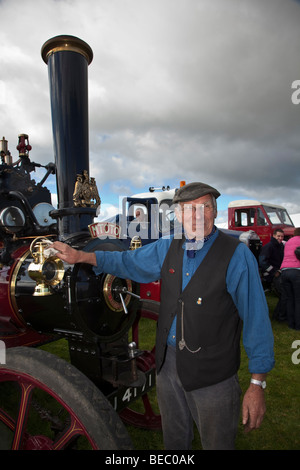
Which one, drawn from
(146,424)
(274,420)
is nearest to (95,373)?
(146,424)

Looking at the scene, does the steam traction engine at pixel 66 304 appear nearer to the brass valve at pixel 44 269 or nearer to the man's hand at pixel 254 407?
the brass valve at pixel 44 269

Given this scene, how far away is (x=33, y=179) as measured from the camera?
9.77 ft

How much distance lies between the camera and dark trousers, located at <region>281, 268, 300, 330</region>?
203 inches

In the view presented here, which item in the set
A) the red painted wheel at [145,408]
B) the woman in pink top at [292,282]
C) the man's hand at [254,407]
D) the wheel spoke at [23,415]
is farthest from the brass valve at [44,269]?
the woman in pink top at [292,282]

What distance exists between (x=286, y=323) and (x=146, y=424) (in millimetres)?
3732

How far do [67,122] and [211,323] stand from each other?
170 cm

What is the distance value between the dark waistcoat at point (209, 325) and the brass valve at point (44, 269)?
0.75m

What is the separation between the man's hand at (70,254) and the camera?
174cm

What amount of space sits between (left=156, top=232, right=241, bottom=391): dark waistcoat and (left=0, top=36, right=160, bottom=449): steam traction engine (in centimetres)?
42

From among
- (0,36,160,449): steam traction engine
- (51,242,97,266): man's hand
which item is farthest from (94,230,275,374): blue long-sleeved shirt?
(0,36,160,449): steam traction engine

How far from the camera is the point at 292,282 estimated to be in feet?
17.3

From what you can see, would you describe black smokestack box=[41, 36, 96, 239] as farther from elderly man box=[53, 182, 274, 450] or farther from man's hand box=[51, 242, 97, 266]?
elderly man box=[53, 182, 274, 450]

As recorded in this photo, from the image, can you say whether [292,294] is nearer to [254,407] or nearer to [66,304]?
[254,407]
